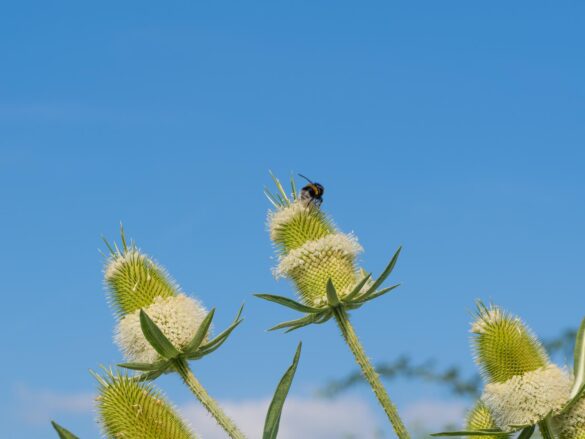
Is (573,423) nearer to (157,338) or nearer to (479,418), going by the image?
(479,418)

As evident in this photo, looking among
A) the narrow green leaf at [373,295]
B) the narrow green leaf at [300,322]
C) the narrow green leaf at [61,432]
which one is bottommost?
the narrow green leaf at [61,432]

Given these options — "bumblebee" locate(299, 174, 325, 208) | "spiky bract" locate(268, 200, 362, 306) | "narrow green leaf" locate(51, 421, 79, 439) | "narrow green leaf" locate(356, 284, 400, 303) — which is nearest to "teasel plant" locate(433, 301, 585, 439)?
"narrow green leaf" locate(356, 284, 400, 303)

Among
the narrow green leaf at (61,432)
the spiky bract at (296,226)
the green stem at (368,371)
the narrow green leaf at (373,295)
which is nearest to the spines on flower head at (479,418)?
the green stem at (368,371)

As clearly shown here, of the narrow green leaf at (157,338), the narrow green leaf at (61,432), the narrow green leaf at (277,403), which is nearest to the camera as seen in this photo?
the narrow green leaf at (61,432)

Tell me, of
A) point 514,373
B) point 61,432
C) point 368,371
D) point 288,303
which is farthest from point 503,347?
point 61,432

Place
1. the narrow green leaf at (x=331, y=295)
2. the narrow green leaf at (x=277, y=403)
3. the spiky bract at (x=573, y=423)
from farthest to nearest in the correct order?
the narrow green leaf at (x=331, y=295) < the spiky bract at (x=573, y=423) < the narrow green leaf at (x=277, y=403)

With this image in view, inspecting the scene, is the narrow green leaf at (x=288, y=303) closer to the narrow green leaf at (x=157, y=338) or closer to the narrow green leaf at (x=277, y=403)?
the narrow green leaf at (x=157, y=338)
